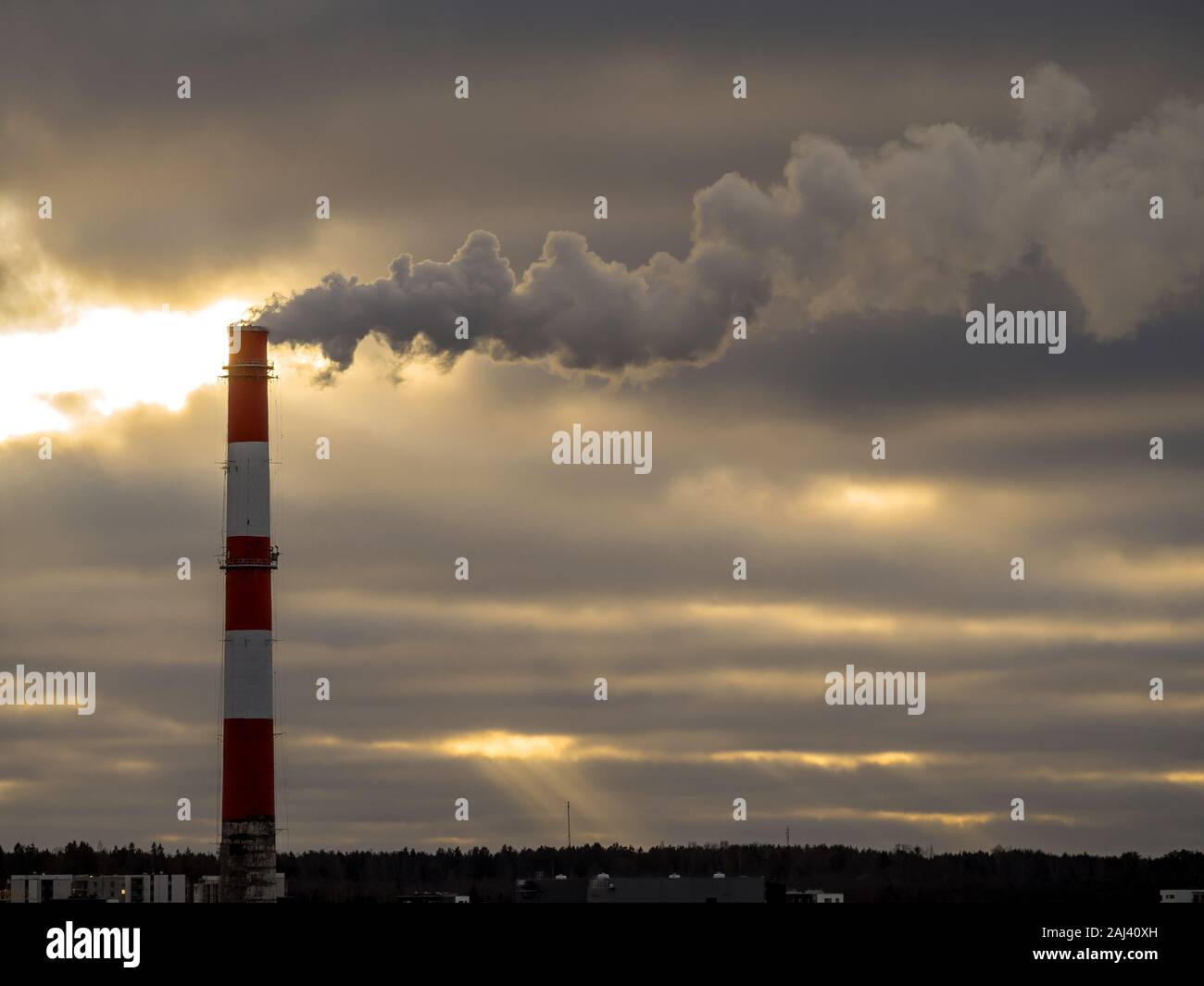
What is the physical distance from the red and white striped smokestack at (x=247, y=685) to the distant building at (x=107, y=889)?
14741 mm

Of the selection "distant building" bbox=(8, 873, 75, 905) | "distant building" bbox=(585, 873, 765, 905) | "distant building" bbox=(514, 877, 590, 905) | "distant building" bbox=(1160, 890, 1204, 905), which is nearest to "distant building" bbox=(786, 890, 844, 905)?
"distant building" bbox=(585, 873, 765, 905)

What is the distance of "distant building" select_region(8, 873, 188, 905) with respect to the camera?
96.1m

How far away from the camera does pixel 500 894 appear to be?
114500 millimetres

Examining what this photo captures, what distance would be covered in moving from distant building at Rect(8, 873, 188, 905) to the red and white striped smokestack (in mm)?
14741

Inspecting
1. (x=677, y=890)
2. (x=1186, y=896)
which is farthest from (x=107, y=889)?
(x=1186, y=896)

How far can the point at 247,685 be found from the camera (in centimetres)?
8200

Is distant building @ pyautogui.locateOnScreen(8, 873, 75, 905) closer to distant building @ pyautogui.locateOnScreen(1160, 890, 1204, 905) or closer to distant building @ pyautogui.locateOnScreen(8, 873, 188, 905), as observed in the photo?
distant building @ pyautogui.locateOnScreen(8, 873, 188, 905)

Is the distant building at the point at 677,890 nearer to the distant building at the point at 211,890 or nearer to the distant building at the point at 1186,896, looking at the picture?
the distant building at the point at 211,890

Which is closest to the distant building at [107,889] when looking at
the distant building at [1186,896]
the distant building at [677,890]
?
the distant building at [677,890]

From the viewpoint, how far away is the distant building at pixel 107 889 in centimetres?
9612
